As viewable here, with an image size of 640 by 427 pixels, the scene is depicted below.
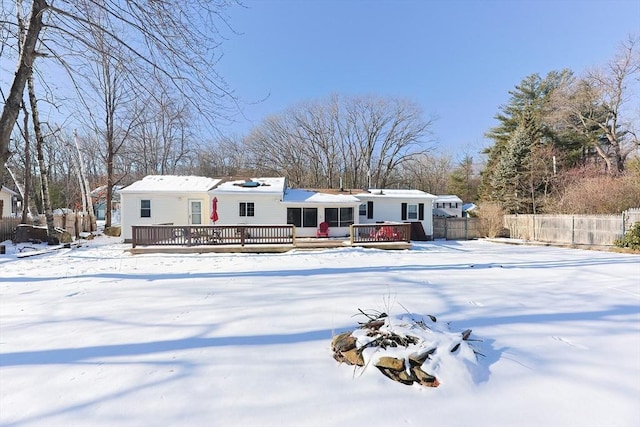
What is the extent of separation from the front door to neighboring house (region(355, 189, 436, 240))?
9.58m

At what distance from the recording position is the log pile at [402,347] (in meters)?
2.59

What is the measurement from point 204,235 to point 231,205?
145 inches

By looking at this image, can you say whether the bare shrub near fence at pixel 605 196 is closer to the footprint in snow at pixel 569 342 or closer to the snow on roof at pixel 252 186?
the snow on roof at pixel 252 186

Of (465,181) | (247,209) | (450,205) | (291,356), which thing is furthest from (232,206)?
(465,181)

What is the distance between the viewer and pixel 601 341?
333 cm

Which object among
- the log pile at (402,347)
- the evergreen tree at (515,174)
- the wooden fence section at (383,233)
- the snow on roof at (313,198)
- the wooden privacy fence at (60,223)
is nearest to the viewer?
the log pile at (402,347)

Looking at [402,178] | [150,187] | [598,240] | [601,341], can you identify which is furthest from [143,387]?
[402,178]

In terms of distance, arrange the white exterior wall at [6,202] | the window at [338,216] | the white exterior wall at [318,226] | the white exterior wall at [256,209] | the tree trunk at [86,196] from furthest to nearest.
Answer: the white exterior wall at [6,202] < the tree trunk at [86,196] < the window at [338,216] < the white exterior wall at [318,226] < the white exterior wall at [256,209]

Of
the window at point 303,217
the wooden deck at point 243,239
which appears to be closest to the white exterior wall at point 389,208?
the window at point 303,217

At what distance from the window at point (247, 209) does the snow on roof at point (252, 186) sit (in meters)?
0.73

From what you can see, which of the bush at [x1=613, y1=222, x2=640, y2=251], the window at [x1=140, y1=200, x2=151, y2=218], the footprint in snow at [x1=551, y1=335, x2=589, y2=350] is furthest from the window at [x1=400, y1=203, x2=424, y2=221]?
the footprint in snow at [x1=551, y1=335, x2=589, y2=350]

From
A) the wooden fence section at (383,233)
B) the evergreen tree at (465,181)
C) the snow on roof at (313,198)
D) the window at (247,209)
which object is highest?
the evergreen tree at (465,181)

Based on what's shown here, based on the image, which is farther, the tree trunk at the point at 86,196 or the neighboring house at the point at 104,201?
the neighboring house at the point at 104,201

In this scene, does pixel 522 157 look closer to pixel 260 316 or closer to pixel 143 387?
pixel 260 316
